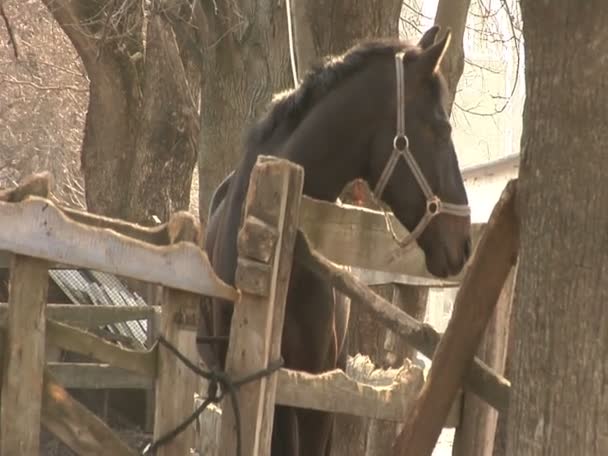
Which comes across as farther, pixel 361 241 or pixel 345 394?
pixel 361 241

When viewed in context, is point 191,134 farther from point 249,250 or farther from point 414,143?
point 249,250

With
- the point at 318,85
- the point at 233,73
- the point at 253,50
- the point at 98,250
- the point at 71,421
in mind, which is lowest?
the point at 71,421

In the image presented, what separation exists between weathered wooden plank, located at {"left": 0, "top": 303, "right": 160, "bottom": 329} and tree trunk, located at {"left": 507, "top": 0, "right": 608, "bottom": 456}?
5.40 m

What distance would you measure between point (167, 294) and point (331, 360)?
1.72 meters

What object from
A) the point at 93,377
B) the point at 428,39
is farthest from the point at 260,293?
the point at 93,377

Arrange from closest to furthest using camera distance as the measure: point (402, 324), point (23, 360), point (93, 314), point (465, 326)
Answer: point (23, 360) < point (465, 326) < point (402, 324) < point (93, 314)

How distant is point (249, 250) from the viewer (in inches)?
145

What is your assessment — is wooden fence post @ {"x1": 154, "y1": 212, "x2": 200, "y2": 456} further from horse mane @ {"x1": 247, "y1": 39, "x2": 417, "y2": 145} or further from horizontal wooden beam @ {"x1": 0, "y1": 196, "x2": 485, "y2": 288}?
horse mane @ {"x1": 247, "y1": 39, "x2": 417, "y2": 145}

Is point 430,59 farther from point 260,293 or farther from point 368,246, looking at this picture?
point 260,293

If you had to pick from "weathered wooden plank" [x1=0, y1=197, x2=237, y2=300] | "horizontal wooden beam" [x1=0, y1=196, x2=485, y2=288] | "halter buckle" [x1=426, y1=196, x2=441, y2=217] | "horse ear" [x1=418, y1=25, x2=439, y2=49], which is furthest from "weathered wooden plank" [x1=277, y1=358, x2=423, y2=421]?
"horse ear" [x1=418, y1=25, x2=439, y2=49]

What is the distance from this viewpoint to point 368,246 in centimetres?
542

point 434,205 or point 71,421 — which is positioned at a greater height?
point 434,205

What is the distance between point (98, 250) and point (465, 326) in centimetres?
112

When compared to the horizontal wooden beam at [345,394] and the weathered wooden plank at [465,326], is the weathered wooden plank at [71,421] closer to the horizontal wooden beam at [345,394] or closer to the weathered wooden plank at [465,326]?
the horizontal wooden beam at [345,394]
